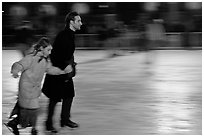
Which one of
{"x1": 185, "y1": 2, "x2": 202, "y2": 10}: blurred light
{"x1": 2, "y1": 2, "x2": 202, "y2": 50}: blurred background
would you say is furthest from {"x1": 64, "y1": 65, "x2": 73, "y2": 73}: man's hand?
{"x1": 185, "y1": 2, "x2": 202, "y2": 10}: blurred light

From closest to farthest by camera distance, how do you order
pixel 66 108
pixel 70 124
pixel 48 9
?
pixel 66 108, pixel 70 124, pixel 48 9

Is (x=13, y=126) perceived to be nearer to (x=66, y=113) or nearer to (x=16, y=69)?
(x=16, y=69)

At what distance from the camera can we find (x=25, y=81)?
5.70m

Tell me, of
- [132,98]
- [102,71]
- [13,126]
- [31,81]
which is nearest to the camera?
[31,81]

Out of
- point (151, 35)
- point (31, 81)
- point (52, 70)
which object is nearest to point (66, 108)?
point (52, 70)

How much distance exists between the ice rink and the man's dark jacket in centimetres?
50

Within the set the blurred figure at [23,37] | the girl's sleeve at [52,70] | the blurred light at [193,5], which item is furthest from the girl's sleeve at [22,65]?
the blurred light at [193,5]

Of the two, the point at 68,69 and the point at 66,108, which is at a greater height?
the point at 68,69

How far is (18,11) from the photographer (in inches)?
832

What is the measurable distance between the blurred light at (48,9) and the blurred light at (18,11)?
0.64 metres

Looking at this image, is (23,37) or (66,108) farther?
(23,37)

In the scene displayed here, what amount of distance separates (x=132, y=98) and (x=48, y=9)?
13260 mm

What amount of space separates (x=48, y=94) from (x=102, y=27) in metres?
13.8

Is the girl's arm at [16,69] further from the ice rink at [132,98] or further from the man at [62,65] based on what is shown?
the ice rink at [132,98]
